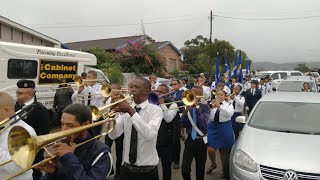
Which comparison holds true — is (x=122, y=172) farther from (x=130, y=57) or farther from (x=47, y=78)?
(x=130, y=57)

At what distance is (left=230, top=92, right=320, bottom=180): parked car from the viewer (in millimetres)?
→ 4438

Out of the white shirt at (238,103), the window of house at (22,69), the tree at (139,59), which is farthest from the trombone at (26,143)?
the tree at (139,59)

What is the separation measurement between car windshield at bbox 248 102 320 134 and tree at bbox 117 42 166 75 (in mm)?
17370

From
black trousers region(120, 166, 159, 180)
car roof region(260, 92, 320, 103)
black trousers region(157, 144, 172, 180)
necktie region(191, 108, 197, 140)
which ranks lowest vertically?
black trousers region(157, 144, 172, 180)

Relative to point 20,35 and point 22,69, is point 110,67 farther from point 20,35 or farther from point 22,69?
point 22,69

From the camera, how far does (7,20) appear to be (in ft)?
50.7

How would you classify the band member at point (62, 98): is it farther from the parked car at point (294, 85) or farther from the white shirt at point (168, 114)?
the parked car at point (294, 85)

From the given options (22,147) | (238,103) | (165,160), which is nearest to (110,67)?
(238,103)

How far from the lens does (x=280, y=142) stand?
4.95 metres

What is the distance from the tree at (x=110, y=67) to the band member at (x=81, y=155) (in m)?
17.0

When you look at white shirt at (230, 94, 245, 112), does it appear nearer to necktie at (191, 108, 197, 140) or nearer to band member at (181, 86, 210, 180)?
band member at (181, 86, 210, 180)

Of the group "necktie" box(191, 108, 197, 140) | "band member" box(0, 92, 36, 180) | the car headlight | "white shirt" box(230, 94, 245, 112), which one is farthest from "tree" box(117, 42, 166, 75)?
"band member" box(0, 92, 36, 180)

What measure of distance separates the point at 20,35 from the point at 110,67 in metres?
5.78

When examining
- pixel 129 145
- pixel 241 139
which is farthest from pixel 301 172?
pixel 129 145
